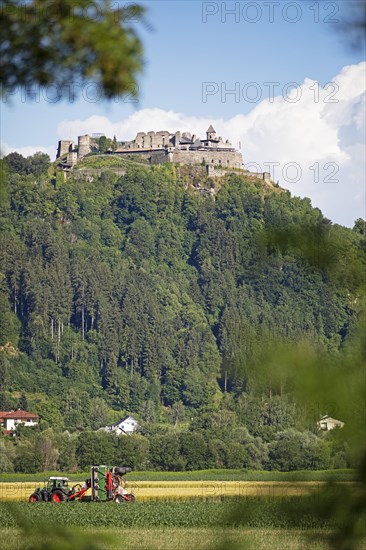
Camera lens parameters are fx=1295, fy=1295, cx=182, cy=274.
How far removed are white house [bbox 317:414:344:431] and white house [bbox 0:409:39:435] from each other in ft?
420

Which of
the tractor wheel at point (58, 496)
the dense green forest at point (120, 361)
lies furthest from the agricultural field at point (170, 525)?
the dense green forest at point (120, 361)

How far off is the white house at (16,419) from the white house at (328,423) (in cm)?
12806

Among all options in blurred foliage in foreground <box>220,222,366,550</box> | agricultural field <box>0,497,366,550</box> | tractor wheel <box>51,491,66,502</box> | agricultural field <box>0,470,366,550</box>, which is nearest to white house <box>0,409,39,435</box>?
agricultural field <box>0,470,366,550</box>

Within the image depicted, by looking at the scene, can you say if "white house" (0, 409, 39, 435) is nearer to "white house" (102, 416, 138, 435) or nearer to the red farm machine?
"white house" (102, 416, 138, 435)

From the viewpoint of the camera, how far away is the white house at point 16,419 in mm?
133375

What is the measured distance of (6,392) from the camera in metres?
152

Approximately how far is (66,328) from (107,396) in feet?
58.4

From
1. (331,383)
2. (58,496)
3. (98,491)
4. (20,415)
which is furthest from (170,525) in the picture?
(20,415)

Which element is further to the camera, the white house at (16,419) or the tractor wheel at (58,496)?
the white house at (16,419)

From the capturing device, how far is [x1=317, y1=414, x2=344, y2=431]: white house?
4.06 meters

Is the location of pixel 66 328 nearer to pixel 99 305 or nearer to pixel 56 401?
pixel 99 305

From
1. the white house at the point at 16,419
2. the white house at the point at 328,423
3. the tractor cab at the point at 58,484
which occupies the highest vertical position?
the white house at the point at 328,423

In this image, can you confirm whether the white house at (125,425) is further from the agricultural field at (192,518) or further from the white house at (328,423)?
the white house at (328,423)

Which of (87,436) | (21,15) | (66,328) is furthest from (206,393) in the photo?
(21,15)
